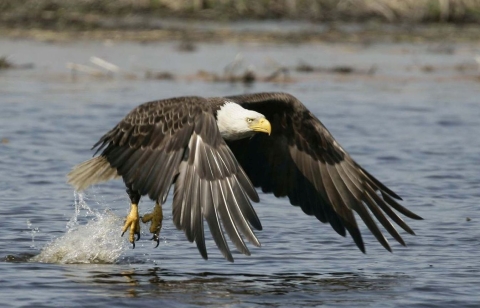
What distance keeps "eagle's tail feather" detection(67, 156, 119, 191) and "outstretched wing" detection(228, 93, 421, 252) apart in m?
0.87

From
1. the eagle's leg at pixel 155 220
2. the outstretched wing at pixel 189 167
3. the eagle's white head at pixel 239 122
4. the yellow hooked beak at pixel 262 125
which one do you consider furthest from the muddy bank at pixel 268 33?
the outstretched wing at pixel 189 167

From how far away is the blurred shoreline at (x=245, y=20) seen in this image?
19719 millimetres

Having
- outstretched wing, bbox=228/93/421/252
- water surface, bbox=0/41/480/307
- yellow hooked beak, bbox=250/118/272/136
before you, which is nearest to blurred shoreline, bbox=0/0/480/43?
water surface, bbox=0/41/480/307

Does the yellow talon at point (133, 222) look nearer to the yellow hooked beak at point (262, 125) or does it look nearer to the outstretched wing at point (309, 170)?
the outstretched wing at point (309, 170)

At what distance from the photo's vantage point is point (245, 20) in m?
22.2

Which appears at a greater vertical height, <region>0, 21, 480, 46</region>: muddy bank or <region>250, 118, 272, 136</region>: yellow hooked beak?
<region>250, 118, 272, 136</region>: yellow hooked beak

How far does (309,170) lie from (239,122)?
72cm

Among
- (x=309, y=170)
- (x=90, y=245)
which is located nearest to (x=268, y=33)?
(x=309, y=170)

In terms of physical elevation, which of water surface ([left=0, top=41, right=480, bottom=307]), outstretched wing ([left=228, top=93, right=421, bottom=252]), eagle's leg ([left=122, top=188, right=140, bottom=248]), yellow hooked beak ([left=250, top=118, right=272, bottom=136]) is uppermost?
yellow hooked beak ([left=250, top=118, right=272, bottom=136])

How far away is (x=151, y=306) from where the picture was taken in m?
5.94

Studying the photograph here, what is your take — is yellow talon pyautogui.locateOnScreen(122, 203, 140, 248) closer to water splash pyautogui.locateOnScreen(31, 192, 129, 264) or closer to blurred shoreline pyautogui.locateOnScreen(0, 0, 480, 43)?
water splash pyautogui.locateOnScreen(31, 192, 129, 264)

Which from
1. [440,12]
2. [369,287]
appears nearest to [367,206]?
[369,287]

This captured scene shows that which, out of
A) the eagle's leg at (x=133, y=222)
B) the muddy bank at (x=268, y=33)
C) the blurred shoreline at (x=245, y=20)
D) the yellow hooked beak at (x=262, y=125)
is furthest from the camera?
the blurred shoreline at (x=245, y=20)

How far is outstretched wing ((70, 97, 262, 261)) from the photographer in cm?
579
